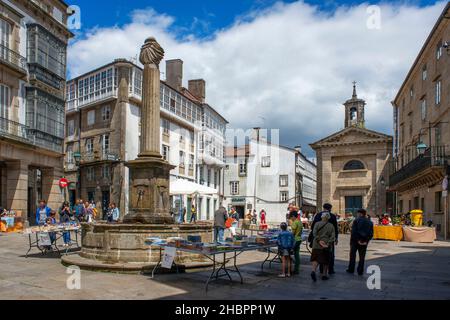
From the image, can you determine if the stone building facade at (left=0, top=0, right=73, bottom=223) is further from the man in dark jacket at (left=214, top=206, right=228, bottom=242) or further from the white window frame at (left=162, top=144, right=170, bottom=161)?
the white window frame at (left=162, top=144, right=170, bottom=161)

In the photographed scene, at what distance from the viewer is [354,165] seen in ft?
151

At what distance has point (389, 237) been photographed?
22.6 metres

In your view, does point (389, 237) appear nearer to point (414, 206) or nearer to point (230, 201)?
point (414, 206)

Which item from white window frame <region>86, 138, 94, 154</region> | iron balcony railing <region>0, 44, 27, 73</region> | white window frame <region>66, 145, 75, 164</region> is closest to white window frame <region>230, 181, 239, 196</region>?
white window frame <region>66, 145, 75, 164</region>

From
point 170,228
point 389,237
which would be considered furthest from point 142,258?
point 389,237

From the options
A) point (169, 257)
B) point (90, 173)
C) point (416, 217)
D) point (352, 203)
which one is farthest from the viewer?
point (352, 203)

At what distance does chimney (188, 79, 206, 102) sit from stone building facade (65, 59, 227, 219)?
2609 millimetres

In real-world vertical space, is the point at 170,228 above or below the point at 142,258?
above

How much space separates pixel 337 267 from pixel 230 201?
150 ft

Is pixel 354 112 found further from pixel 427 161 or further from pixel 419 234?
pixel 419 234

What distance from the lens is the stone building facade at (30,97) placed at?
22266 millimetres

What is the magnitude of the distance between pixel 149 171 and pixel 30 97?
49.7 feet

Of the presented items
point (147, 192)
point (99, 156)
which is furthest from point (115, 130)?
point (147, 192)
